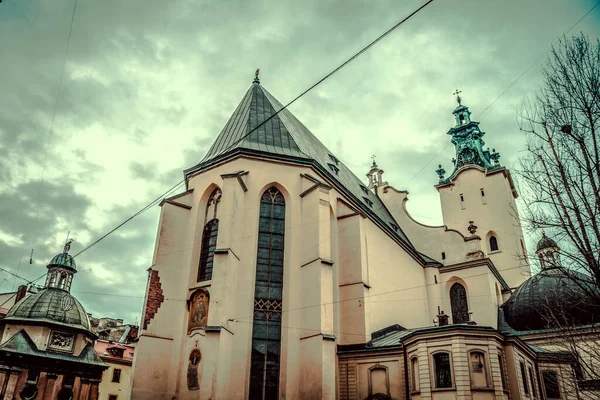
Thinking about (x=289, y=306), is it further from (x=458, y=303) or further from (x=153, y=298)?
(x=458, y=303)

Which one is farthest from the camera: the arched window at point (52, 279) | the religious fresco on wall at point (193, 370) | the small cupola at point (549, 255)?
the arched window at point (52, 279)

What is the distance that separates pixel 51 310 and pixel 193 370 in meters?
11.3

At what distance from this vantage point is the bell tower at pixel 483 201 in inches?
1266

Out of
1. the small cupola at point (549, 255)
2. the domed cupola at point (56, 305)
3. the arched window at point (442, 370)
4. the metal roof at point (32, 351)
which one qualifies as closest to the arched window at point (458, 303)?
the arched window at point (442, 370)

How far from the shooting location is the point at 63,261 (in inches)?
1069

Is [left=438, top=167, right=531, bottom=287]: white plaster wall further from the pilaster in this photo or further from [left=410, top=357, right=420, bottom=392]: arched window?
the pilaster

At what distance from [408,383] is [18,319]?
1776 cm

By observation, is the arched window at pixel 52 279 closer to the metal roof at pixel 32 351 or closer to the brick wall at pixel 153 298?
the metal roof at pixel 32 351

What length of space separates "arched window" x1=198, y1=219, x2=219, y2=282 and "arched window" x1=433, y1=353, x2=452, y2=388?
8.51 metres

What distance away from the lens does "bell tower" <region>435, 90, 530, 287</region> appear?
3216 centimetres

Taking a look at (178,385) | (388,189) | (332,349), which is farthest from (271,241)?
(388,189)

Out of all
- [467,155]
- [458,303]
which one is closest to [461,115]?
[467,155]

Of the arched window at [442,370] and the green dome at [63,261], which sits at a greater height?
the green dome at [63,261]

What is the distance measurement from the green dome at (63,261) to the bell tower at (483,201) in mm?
22916
